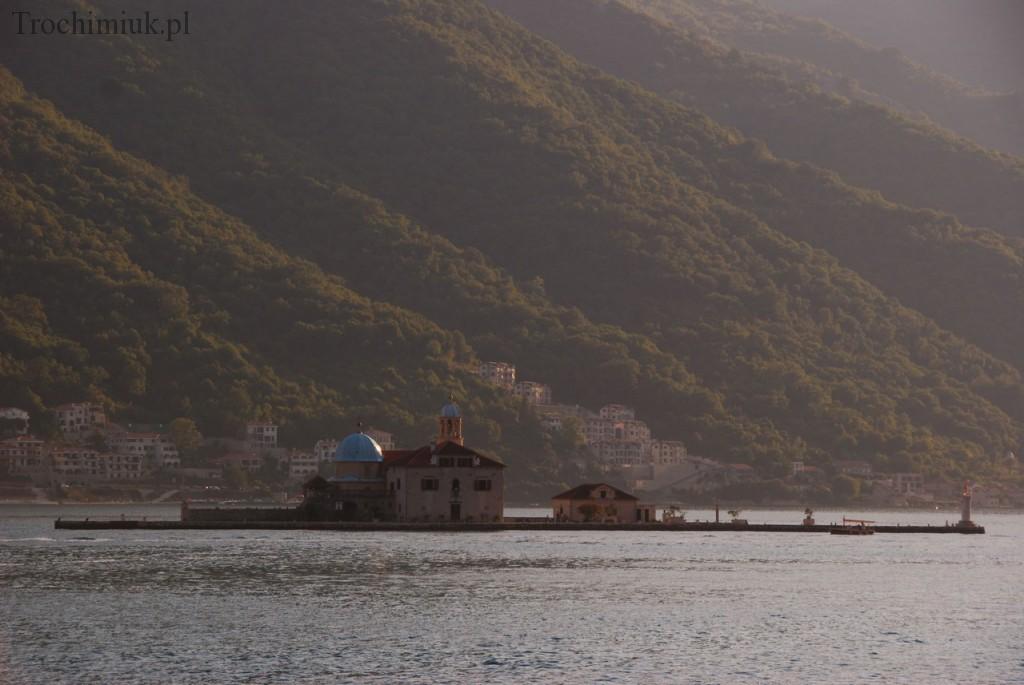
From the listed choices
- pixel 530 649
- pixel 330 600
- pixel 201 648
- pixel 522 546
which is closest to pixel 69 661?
pixel 201 648

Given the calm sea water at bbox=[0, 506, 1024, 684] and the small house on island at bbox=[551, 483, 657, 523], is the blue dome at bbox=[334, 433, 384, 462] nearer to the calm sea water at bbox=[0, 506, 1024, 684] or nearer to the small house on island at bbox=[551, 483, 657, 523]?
the calm sea water at bbox=[0, 506, 1024, 684]

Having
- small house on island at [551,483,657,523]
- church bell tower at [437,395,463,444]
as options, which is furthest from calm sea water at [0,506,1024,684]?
small house on island at [551,483,657,523]

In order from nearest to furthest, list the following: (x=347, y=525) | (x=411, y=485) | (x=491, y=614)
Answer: (x=491, y=614) → (x=411, y=485) → (x=347, y=525)

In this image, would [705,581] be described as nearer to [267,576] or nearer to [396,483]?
A: [267,576]

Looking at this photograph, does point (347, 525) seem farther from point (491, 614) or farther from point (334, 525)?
point (491, 614)

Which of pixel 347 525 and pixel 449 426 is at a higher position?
pixel 449 426

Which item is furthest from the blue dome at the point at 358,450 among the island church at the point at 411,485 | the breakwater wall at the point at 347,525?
the breakwater wall at the point at 347,525

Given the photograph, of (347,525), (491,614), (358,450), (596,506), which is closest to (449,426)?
(358,450)

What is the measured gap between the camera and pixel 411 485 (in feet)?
545

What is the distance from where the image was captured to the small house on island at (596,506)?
7092 inches

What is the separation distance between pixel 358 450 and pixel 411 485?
521 cm

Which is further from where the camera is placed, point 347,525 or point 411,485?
point 347,525

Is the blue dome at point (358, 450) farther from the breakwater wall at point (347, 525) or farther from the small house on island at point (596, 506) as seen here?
the small house on island at point (596, 506)

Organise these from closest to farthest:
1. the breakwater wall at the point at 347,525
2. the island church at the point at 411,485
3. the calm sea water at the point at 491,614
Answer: the calm sea water at the point at 491,614, the island church at the point at 411,485, the breakwater wall at the point at 347,525
